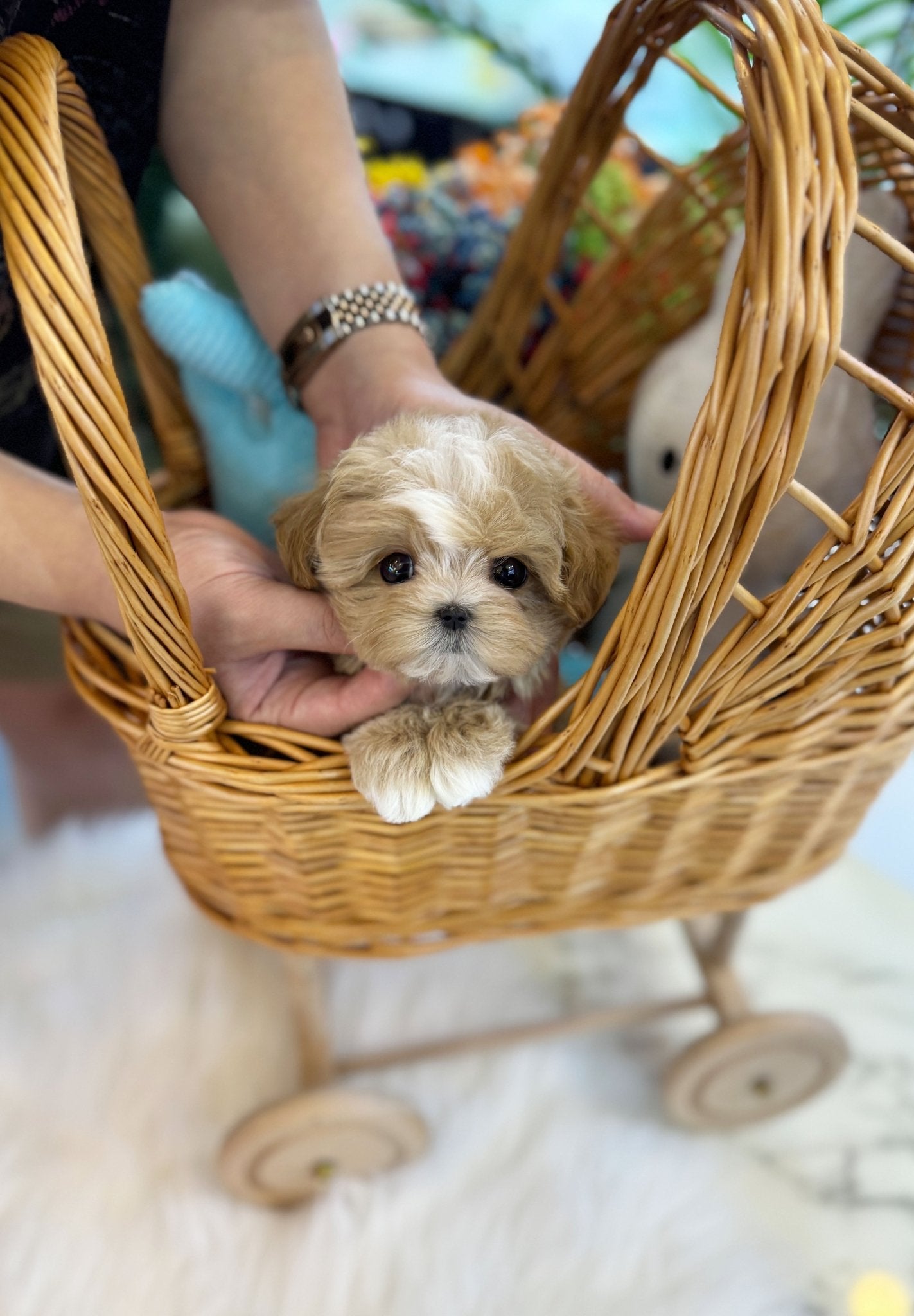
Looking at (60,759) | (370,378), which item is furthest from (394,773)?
(60,759)

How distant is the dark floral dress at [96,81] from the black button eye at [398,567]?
50 cm

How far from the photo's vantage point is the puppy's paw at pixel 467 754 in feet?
2.23

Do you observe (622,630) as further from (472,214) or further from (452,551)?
(472,214)

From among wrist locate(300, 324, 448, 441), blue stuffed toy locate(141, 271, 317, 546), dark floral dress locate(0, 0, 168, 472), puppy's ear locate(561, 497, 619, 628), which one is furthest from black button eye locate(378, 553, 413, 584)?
dark floral dress locate(0, 0, 168, 472)

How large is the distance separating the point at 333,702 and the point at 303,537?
0.14 meters

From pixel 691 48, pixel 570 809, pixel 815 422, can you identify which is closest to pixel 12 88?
pixel 570 809

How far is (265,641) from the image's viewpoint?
2.49 ft

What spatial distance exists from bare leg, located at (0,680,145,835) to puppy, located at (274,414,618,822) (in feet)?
3.14

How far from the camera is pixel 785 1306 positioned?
1.09 metres

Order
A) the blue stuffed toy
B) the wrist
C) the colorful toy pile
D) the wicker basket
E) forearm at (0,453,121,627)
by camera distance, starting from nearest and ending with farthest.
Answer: the wicker basket, forearm at (0,453,121,627), the wrist, the blue stuffed toy, the colorful toy pile

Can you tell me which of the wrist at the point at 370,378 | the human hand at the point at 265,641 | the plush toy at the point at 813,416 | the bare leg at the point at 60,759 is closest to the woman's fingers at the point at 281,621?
the human hand at the point at 265,641

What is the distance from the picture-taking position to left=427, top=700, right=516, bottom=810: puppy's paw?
2.23 feet

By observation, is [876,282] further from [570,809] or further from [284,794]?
[284,794]

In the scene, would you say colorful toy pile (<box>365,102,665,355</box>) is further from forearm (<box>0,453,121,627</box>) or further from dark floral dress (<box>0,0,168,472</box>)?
forearm (<box>0,453,121,627</box>)
